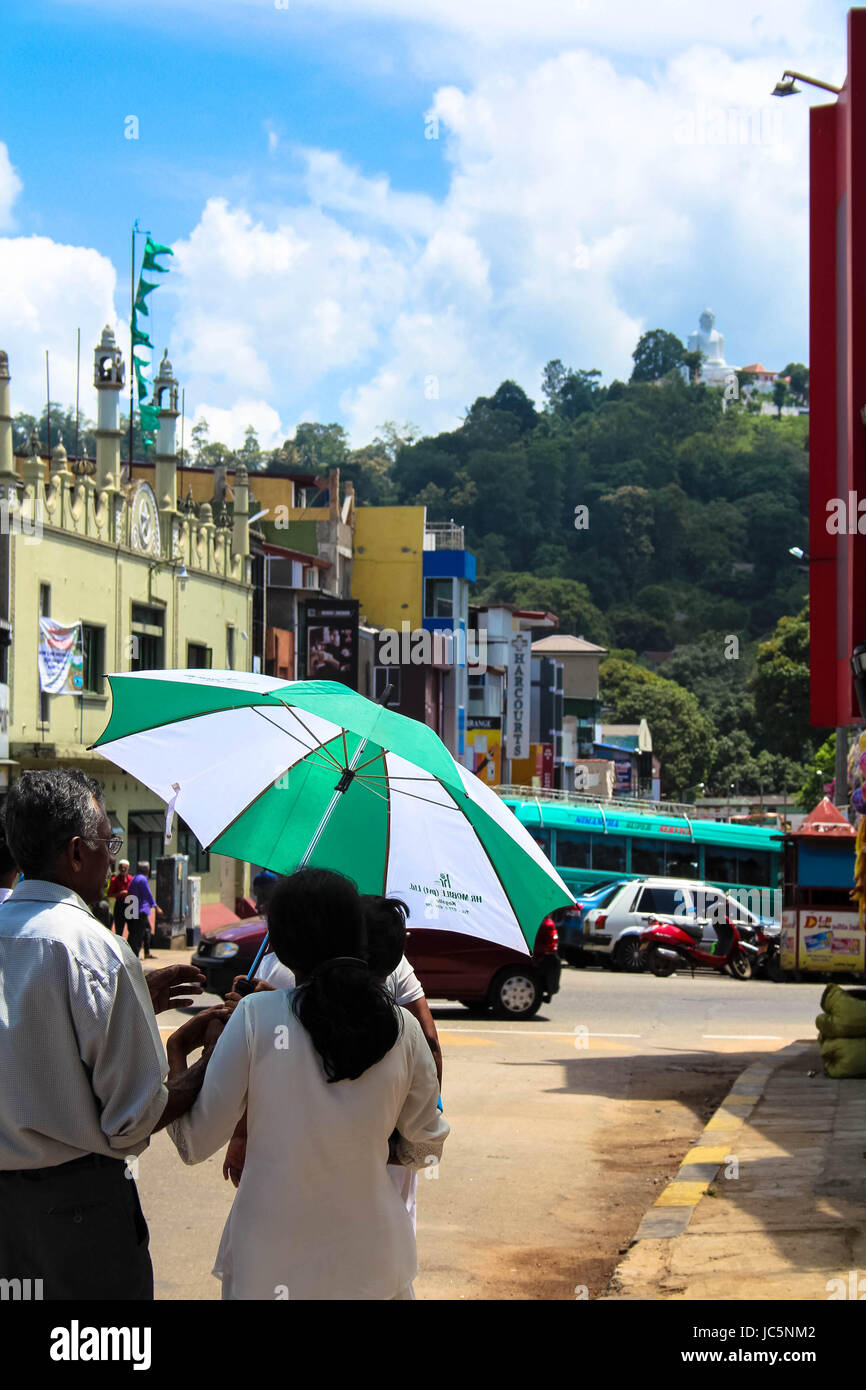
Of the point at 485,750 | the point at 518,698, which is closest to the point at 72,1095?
the point at 485,750

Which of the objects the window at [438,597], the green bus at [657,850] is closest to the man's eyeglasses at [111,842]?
the green bus at [657,850]

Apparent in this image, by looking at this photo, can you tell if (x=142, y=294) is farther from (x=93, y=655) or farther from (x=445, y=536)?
(x=445, y=536)

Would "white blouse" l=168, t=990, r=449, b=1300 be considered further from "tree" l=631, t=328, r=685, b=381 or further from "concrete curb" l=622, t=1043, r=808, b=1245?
"tree" l=631, t=328, r=685, b=381

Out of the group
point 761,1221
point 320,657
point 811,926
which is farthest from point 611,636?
point 761,1221

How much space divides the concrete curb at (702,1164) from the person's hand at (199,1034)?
3.98 meters

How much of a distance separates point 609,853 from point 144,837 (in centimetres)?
1003

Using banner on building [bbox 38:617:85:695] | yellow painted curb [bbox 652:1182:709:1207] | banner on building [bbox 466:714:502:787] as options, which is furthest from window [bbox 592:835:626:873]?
yellow painted curb [bbox 652:1182:709:1207]

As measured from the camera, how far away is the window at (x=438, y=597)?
190ft

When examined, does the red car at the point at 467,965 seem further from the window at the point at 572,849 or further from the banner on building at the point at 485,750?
the banner on building at the point at 485,750

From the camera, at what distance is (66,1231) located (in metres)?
3.52

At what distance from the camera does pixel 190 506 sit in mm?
36219

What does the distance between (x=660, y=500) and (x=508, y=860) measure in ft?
377

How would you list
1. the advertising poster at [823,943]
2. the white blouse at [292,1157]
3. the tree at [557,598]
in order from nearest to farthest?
1. the white blouse at [292,1157]
2. the advertising poster at [823,943]
3. the tree at [557,598]
